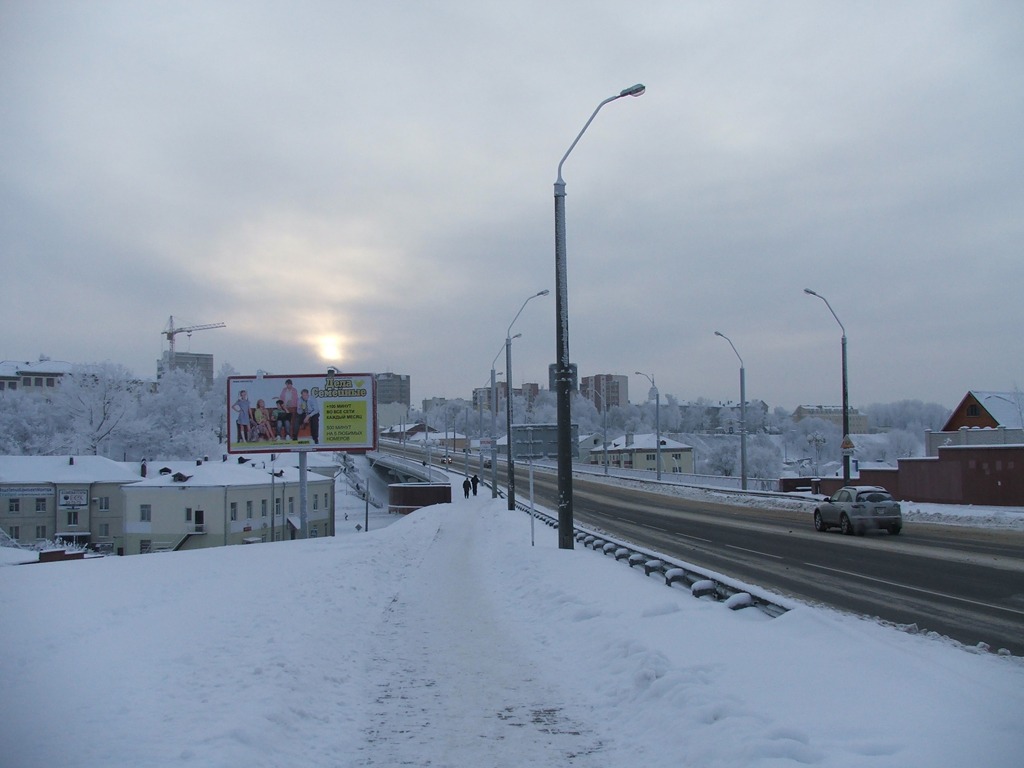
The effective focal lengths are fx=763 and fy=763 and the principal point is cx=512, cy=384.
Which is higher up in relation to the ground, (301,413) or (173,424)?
(301,413)

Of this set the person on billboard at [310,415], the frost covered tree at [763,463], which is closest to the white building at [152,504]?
the person on billboard at [310,415]

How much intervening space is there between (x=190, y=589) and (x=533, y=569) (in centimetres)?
677

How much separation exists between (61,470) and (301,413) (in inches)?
1845

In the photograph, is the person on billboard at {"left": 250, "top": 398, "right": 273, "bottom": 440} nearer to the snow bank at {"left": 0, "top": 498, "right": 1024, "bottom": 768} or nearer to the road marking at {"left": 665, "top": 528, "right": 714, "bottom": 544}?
the road marking at {"left": 665, "top": 528, "right": 714, "bottom": 544}

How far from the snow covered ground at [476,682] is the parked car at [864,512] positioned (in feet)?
48.4

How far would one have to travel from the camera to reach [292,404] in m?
32.2

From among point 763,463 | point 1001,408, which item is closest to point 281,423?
point 1001,408

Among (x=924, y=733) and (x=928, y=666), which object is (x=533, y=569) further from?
(x=924, y=733)

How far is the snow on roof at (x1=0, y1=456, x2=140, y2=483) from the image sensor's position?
215ft

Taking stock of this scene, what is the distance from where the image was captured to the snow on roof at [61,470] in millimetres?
65381

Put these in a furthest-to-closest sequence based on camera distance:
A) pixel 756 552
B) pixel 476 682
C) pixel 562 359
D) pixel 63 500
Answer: pixel 63 500 < pixel 756 552 < pixel 562 359 < pixel 476 682

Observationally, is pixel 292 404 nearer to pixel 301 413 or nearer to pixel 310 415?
pixel 301 413

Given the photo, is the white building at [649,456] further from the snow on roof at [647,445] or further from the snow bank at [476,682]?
the snow bank at [476,682]

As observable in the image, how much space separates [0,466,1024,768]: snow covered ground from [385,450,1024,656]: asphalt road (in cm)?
205
